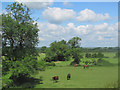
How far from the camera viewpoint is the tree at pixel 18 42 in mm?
Answer: 19406

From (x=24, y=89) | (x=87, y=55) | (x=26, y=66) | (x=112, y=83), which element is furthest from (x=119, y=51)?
(x=87, y=55)

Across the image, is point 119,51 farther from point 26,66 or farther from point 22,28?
point 22,28

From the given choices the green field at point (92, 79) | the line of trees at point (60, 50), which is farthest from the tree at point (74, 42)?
the green field at point (92, 79)

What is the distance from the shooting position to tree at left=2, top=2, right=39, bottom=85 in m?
19.4

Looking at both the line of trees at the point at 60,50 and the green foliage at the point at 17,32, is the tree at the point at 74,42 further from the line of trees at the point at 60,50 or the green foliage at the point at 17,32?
the green foliage at the point at 17,32

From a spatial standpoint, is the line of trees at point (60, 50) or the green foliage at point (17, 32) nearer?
the green foliage at point (17, 32)

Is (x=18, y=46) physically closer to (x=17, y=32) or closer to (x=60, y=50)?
(x=17, y=32)

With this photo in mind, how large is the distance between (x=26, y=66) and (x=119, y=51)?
1349 cm

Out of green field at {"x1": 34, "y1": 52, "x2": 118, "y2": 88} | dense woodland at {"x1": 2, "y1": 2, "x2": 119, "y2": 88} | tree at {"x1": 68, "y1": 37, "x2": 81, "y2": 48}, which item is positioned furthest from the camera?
tree at {"x1": 68, "y1": 37, "x2": 81, "y2": 48}

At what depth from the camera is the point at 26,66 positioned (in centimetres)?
1964

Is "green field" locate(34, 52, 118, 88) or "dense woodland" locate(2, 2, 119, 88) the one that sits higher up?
"dense woodland" locate(2, 2, 119, 88)

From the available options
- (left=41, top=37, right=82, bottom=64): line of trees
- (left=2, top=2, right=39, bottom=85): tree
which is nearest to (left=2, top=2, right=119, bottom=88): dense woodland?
(left=2, top=2, right=39, bottom=85): tree

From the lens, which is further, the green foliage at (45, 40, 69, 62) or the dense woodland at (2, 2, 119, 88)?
the green foliage at (45, 40, 69, 62)

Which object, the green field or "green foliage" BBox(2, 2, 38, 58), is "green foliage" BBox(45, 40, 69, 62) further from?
"green foliage" BBox(2, 2, 38, 58)
